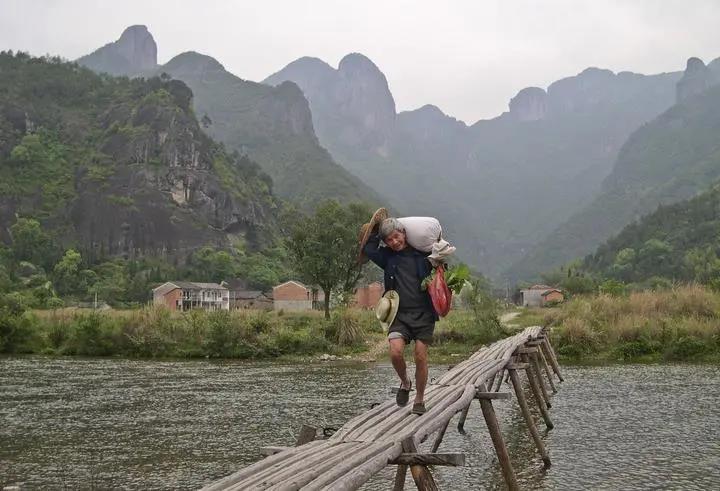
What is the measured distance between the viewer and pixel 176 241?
119812 millimetres

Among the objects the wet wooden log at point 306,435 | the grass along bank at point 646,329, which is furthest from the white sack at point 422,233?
the grass along bank at point 646,329

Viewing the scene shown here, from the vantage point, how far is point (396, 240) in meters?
7.17

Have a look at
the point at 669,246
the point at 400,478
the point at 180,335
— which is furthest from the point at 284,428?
the point at 669,246

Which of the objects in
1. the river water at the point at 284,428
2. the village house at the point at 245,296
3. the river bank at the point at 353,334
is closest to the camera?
the river water at the point at 284,428

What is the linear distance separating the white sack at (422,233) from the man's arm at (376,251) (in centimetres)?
30

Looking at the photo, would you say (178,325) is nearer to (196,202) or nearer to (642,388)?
(642,388)

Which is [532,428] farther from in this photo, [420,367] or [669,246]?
[669,246]

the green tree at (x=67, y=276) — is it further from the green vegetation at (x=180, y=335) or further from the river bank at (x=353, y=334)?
the green vegetation at (x=180, y=335)

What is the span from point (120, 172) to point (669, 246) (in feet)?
305

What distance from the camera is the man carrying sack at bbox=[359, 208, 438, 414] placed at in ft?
23.3

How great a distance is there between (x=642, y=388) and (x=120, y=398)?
1302 centimetres

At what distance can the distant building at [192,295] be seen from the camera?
90562 millimetres

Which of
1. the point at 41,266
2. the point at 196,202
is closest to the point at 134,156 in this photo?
the point at 196,202

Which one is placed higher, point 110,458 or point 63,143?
point 63,143
